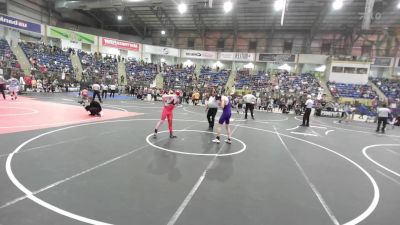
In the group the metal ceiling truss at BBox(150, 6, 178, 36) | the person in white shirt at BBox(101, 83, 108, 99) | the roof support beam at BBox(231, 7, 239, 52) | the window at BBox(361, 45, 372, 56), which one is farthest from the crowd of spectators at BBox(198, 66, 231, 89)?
the window at BBox(361, 45, 372, 56)

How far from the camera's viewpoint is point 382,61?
34406 mm

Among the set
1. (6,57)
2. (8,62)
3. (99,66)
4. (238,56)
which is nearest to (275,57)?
(238,56)

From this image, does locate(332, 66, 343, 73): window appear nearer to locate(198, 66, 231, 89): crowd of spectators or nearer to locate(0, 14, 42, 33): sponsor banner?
locate(198, 66, 231, 89): crowd of spectators

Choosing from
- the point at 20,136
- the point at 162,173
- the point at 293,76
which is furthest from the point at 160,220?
the point at 293,76

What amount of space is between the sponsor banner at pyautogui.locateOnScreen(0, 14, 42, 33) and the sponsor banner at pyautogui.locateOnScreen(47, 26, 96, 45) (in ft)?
4.14

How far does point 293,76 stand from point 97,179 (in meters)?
34.1

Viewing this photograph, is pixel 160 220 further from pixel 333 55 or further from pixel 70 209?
pixel 333 55

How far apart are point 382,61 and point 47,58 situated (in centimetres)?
4079

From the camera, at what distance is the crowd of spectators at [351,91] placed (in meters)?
30.1

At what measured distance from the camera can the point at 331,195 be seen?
4.80 meters

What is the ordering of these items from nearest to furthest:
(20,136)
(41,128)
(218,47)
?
(20,136) < (41,128) < (218,47)

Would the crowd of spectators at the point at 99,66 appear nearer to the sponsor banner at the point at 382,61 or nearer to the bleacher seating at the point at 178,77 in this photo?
the bleacher seating at the point at 178,77

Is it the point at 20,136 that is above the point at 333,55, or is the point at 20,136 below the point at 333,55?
below

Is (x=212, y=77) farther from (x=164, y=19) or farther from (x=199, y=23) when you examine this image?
(x=164, y=19)
